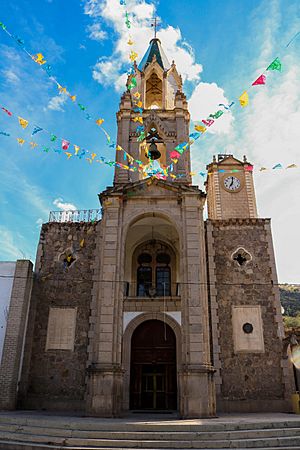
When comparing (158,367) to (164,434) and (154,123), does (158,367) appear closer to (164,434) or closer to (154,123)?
(164,434)

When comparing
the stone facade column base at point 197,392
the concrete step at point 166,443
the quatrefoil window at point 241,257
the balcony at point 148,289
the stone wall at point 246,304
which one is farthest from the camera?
the balcony at point 148,289

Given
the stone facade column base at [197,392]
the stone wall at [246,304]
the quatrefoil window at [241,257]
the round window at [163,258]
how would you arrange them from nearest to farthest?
the stone facade column base at [197,392]
the stone wall at [246,304]
the quatrefoil window at [241,257]
the round window at [163,258]

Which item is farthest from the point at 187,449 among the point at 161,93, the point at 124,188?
the point at 161,93

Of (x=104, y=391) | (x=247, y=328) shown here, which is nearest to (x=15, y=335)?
(x=104, y=391)

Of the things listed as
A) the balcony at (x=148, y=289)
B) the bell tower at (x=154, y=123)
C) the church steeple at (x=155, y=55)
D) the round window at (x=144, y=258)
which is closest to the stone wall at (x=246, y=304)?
the balcony at (x=148, y=289)

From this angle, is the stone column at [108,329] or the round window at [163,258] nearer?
the stone column at [108,329]

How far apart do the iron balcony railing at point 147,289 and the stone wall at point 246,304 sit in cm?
190

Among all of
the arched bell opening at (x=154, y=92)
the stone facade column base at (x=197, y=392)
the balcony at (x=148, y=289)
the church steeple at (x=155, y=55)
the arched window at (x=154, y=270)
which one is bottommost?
the stone facade column base at (x=197, y=392)

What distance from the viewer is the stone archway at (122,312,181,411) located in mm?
15164

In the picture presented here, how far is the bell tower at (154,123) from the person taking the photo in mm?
17625

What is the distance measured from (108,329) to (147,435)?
4992 millimetres

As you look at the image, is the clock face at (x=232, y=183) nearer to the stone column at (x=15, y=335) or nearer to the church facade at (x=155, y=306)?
the church facade at (x=155, y=306)

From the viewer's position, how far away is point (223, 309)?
1636 cm

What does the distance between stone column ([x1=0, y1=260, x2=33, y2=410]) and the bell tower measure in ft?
19.0
